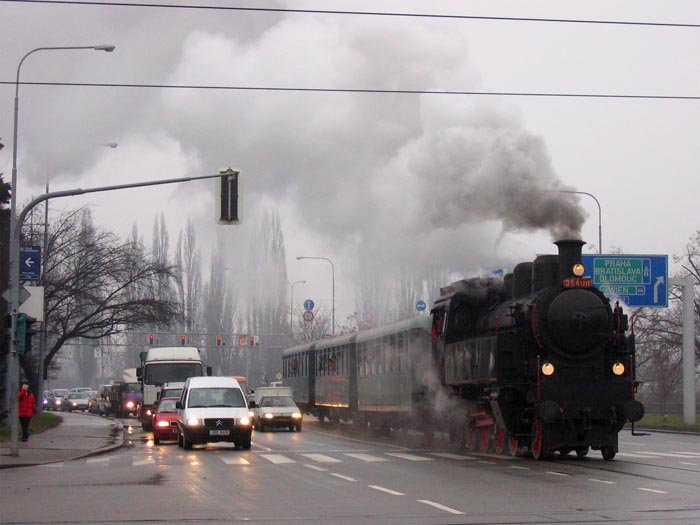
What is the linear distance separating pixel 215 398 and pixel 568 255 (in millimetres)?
9803

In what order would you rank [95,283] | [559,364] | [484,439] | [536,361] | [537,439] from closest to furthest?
[559,364], [536,361], [537,439], [484,439], [95,283]

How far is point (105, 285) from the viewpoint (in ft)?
163

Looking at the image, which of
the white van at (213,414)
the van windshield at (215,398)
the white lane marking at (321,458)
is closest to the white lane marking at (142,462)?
the white van at (213,414)

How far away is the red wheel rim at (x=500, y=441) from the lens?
2330 centimetres

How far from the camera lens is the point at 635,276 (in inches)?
1594

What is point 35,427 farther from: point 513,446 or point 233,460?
point 513,446

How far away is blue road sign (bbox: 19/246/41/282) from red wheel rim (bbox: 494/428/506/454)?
1142cm

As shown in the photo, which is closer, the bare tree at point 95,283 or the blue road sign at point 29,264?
the blue road sign at point 29,264

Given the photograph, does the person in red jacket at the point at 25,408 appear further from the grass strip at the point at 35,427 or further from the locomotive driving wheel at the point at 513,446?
the locomotive driving wheel at the point at 513,446

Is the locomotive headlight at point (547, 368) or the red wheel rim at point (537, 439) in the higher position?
the locomotive headlight at point (547, 368)

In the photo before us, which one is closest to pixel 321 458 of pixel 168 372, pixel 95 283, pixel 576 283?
pixel 576 283

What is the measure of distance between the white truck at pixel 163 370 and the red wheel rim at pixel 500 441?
19.4 metres

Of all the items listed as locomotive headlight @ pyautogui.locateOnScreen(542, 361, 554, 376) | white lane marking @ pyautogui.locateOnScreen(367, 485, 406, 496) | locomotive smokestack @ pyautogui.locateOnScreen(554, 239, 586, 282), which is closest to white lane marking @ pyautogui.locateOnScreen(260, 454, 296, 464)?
locomotive headlight @ pyautogui.locateOnScreen(542, 361, 554, 376)

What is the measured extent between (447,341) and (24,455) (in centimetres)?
977
